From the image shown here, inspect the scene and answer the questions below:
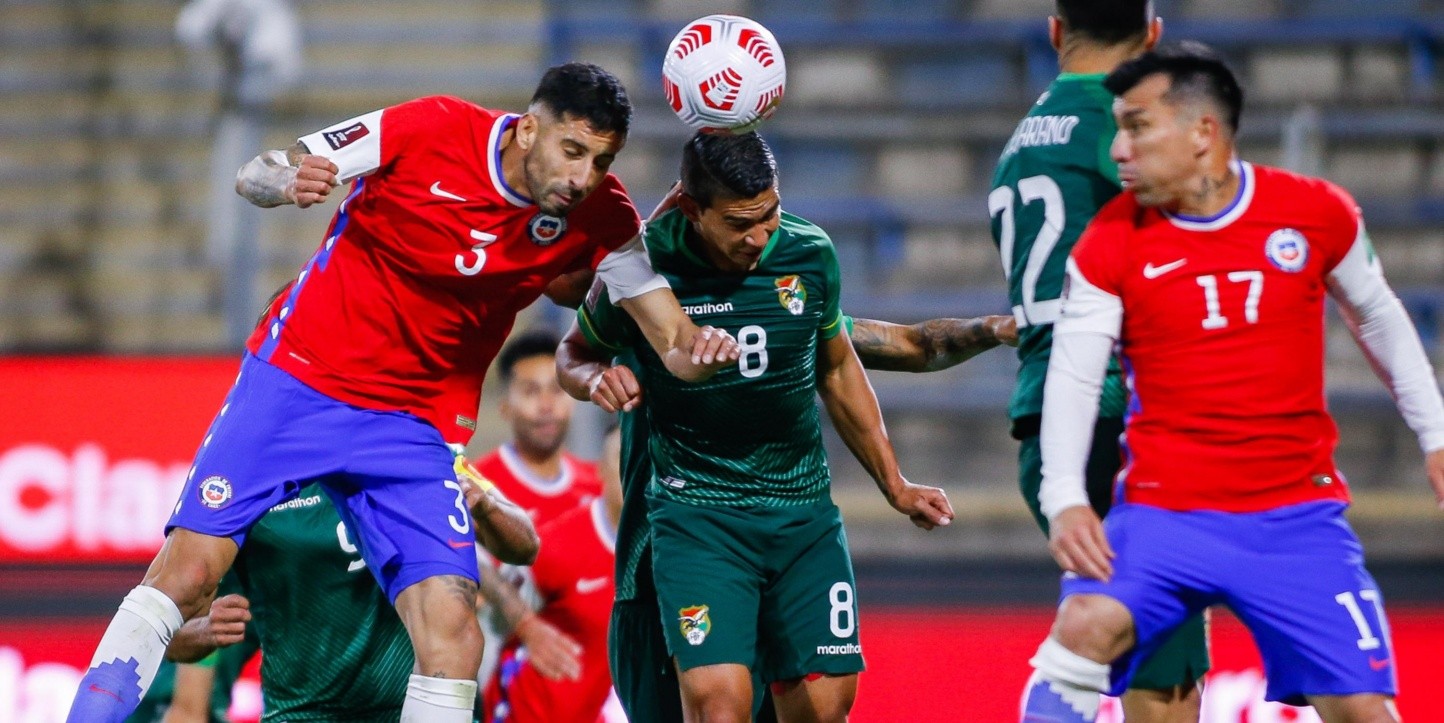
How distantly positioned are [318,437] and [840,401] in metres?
1.54

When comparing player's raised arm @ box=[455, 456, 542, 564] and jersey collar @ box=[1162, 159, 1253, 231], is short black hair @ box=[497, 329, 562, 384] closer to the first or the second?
player's raised arm @ box=[455, 456, 542, 564]

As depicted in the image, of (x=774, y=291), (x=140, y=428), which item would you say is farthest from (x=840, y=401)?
(x=140, y=428)

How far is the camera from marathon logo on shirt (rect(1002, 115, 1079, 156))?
4.46 meters

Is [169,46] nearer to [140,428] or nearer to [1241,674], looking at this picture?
[140,428]

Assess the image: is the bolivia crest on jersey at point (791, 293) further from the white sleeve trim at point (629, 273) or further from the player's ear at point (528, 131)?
the player's ear at point (528, 131)

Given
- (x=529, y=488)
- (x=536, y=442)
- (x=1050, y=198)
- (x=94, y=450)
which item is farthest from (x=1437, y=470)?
(x=94, y=450)

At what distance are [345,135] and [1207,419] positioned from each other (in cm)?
237

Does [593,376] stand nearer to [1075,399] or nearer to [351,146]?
→ [351,146]

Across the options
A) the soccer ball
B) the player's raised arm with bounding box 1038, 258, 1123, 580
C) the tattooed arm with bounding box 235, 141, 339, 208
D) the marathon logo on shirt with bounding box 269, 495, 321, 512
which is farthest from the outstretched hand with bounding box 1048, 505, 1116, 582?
the marathon logo on shirt with bounding box 269, 495, 321, 512

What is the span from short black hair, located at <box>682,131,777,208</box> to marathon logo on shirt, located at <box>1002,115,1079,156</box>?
0.67 metres

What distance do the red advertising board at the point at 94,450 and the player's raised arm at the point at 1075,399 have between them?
240 inches

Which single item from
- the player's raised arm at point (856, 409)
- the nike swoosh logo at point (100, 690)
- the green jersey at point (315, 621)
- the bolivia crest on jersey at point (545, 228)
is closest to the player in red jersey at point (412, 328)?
the bolivia crest on jersey at point (545, 228)

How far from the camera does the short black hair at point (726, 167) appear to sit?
185 inches

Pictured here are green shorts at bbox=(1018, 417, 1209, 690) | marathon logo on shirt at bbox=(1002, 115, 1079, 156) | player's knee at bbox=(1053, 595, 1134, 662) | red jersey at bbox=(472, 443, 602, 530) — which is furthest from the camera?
red jersey at bbox=(472, 443, 602, 530)
